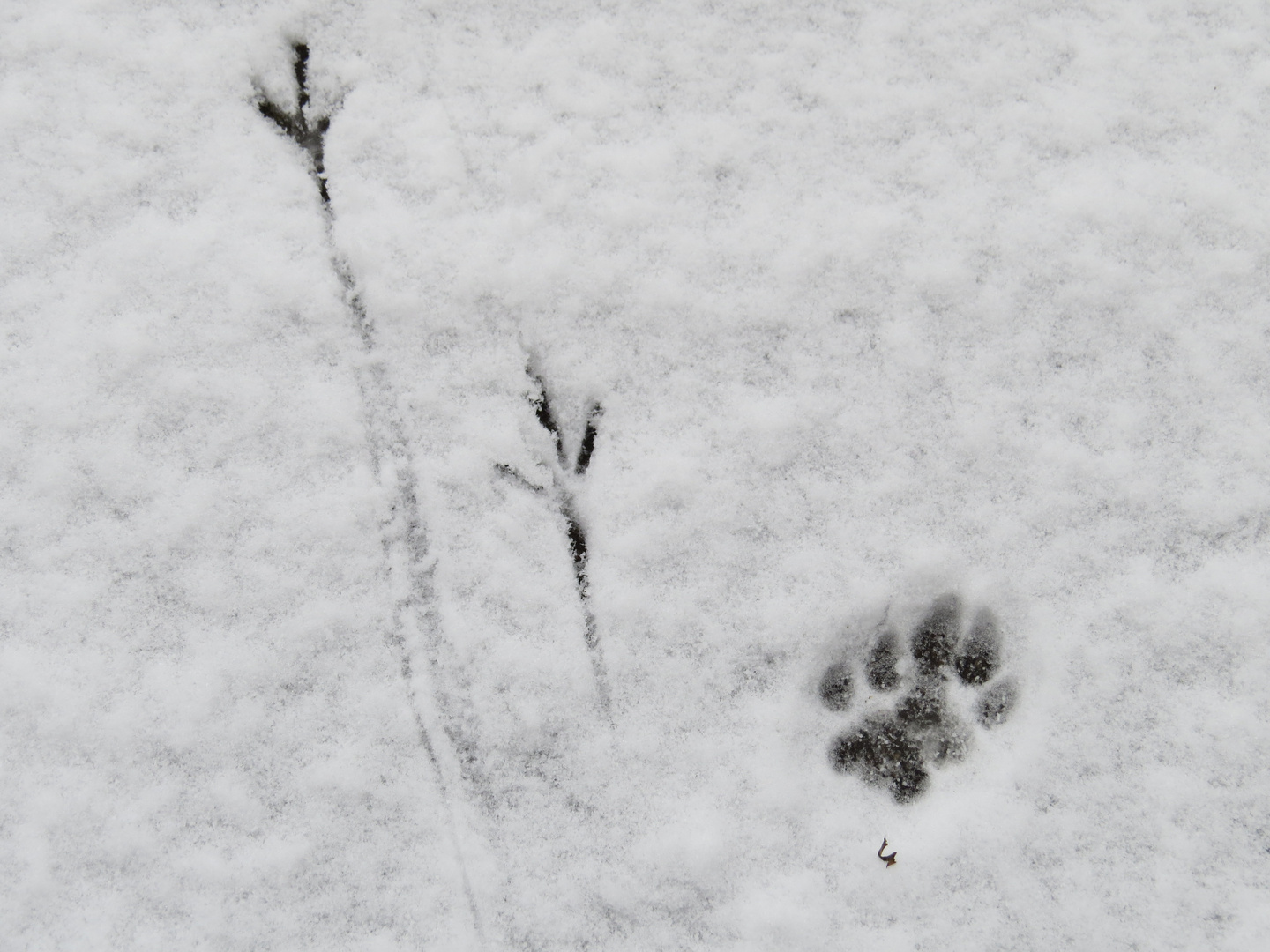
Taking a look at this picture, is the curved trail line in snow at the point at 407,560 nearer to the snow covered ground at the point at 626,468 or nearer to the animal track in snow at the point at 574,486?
the snow covered ground at the point at 626,468

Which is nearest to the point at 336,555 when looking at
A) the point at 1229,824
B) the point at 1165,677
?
the point at 1165,677

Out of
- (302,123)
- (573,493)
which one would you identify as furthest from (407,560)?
(302,123)

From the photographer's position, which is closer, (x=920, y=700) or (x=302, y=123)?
(x=920, y=700)

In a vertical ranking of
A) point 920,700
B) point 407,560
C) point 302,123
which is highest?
point 302,123

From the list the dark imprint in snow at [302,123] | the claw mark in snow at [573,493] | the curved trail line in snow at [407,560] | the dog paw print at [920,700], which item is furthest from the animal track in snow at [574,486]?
the dark imprint in snow at [302,123]

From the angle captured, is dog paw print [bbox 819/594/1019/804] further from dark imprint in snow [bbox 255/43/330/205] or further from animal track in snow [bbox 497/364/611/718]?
dark imprint in snow [bbox 255/43/330/205]

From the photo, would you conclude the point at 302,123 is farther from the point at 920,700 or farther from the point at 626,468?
the point at 920,700

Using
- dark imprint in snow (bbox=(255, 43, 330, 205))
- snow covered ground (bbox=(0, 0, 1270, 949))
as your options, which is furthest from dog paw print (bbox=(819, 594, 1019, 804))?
dark imprint in snow (bbox=(255, 43, 330, 205))
